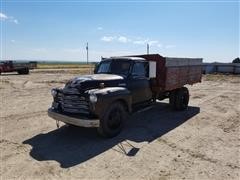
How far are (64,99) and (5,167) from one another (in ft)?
7.90

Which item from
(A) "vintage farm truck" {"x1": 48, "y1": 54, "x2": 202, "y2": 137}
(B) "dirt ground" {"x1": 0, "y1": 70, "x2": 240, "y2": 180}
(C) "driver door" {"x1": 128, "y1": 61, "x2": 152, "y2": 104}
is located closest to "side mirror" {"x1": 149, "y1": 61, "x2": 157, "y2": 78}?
(A) "vintage farm truck" {"x1": 48, "y1": 54, "x2": 202, "y2": 137}

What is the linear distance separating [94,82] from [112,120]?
3.75 feet

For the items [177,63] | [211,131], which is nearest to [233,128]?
[211,131]

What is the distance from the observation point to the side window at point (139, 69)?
8359 millimetres

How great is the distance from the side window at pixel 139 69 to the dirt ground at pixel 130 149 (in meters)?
1.62

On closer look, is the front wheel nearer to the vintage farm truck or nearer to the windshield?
the vintage farm truck

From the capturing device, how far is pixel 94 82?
281 inches

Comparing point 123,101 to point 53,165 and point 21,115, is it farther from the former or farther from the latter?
point 21,115

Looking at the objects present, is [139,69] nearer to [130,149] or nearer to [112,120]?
[112,120]

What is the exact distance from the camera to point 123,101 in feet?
24.6

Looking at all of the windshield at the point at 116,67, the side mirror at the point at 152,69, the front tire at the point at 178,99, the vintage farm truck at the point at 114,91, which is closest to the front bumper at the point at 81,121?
the vintage farm truck at the point at 114,91

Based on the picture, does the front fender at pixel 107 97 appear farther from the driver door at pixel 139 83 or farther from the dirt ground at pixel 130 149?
the dirt ground at pixel 130 149

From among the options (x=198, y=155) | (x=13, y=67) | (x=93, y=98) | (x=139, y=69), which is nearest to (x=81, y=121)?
(x=93, y=98)

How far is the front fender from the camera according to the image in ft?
21.5
